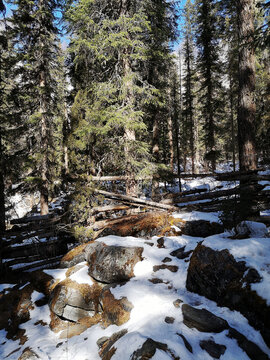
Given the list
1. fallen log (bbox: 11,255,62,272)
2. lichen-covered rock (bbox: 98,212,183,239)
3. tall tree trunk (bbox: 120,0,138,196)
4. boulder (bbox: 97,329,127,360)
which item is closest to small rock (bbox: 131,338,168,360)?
boulder (bbox: 97,329,127,360)

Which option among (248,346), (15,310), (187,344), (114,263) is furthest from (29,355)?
(248,346)

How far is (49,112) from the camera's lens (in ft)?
41.9

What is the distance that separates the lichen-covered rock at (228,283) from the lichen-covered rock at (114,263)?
155 centimetres

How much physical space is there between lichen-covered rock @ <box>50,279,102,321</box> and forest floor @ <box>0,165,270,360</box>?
9.8 inches

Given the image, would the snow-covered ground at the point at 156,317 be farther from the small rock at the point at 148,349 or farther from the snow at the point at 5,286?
the snow at the point at 5,286

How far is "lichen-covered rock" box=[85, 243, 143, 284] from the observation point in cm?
496

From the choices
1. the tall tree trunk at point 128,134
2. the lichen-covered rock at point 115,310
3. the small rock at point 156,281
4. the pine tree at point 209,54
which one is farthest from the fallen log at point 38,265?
the pine tree at point 209,54

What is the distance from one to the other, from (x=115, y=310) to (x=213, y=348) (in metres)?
2.01

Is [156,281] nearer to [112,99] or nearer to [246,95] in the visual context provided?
[246,95]

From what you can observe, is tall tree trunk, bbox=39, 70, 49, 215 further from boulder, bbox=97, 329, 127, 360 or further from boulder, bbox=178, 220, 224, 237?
boulder, bbox=97, 329, 127, 360

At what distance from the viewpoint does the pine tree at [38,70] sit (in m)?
12.3

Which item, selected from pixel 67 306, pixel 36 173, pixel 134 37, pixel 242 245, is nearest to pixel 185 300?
pixel 242 245

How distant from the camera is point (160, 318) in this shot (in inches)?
132

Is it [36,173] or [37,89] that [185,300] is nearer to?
[36,173]
